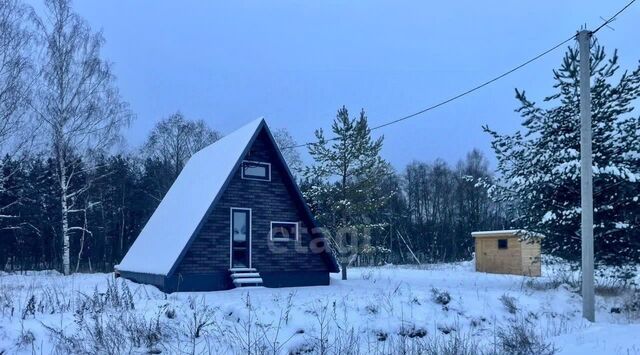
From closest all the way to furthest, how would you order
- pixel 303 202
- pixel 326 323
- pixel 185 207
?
pixel 326 323
pixel 303 202
pixel 185 207

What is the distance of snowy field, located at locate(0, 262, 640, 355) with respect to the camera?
785 cm

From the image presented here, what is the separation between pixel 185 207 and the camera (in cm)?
1697

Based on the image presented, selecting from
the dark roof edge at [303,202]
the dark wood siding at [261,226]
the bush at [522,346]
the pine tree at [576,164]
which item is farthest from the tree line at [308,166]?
the bush at [522,346]

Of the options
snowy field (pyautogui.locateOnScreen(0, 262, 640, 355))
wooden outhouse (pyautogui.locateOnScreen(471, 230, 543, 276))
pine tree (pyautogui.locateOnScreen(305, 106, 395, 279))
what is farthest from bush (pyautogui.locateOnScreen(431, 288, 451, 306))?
wooden outhouse (pyautogui.locateOnScreen(471, 230, 543, 276))

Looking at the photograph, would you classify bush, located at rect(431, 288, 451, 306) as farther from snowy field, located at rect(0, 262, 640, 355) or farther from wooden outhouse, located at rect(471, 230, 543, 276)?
wooden outhouse, located at rect(471, 230, 543, 276)

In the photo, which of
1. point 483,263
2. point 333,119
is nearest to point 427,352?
point 333,119

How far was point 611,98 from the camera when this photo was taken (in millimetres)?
13922

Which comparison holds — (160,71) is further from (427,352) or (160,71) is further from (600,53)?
(427,352)

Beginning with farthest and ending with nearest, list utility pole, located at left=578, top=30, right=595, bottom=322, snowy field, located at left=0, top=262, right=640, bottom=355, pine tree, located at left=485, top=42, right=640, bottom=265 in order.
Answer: pine tree, located at left=485, top=42, right=640, bottom=265
utility pole, located at left=578, top=30, right=595, bottom=322
snowy field, located at left=0, top=262, right=640, bottom=355

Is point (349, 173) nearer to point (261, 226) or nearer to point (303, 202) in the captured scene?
point (303, 202)

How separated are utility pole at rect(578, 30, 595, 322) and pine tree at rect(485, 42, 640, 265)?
271 centimetres

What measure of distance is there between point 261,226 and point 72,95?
40.4ft

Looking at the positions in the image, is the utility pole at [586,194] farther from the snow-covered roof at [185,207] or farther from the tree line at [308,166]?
the snow-covered roof at [185,207]

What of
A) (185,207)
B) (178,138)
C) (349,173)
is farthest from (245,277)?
(178,138)
